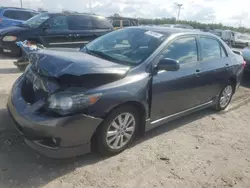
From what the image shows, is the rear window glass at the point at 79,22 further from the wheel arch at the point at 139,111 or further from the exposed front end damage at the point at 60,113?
the wheel arch at the point at 139,111

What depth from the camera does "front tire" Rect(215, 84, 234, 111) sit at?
5.20 meters

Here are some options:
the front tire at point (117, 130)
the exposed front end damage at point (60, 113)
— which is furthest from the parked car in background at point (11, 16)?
the front tire at point (117, 130)

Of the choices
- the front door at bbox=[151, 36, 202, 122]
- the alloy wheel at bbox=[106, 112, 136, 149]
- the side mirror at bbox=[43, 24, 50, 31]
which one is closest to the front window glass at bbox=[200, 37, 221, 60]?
the front door at bbox=[151, 36, 202, 122]

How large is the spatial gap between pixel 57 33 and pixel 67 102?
22.8 feet

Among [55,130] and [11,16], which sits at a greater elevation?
[11,16]

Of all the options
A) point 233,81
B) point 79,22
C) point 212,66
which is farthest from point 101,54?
point 79,22

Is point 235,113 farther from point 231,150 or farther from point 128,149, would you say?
point 128,149

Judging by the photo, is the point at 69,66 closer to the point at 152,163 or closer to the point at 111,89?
the point at 111,89

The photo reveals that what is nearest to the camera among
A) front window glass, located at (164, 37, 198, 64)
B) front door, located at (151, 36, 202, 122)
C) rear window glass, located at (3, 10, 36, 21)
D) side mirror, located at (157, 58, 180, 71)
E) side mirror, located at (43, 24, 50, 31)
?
side mirror, located at (157, 58, 180, 71)

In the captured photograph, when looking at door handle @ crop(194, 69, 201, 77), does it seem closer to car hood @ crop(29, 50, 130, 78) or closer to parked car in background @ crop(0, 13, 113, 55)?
car hood @ crop(29, 50, 130, 78)

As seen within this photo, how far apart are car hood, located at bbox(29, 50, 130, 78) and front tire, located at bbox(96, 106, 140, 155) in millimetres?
498

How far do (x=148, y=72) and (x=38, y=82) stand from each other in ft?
4.62

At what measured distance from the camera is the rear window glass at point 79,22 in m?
9.48

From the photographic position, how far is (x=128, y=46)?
3.92 m
